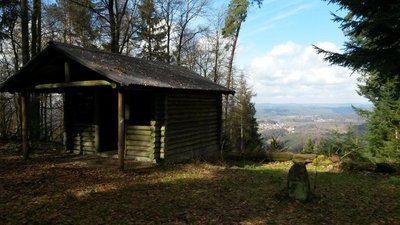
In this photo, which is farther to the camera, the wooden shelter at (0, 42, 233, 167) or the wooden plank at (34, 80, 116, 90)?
the wooden shelter at (0, 42, 233, 167)

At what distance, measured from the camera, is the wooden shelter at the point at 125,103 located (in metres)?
13.0

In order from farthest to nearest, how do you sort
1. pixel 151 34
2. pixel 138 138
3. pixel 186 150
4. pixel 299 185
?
pixel 151 34 → pixel 186 150 → pixel 138 138 → pixel 299 185

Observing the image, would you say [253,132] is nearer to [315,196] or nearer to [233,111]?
[233,111]

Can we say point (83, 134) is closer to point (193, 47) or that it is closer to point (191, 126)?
point (191, 126)

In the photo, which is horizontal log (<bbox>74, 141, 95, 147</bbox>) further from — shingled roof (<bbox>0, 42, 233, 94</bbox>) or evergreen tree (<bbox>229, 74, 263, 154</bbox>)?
evergreen tree (<bbox>229, 74, 263, 154</bbox>)

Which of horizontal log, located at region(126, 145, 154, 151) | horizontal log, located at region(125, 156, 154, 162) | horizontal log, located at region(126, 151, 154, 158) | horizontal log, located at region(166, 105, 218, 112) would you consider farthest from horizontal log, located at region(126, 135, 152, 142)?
horizontal log, located at region(166, 105, 218, 112)

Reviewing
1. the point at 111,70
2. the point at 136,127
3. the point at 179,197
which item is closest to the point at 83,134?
the point at 136,127

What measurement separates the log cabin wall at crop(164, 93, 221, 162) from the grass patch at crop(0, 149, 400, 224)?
2.05 m

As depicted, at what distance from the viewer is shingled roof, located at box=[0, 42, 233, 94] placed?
12016 millimetres

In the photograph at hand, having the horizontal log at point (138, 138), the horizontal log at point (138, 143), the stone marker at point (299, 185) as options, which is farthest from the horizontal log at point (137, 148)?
the stone marker at point (299, 185)

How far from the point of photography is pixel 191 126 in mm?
16438

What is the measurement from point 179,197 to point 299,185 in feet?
9.99

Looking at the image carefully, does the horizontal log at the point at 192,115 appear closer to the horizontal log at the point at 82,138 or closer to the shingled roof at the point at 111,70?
the shingled roof at the point at 111,70

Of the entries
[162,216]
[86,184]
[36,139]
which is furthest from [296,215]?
[36,139]
